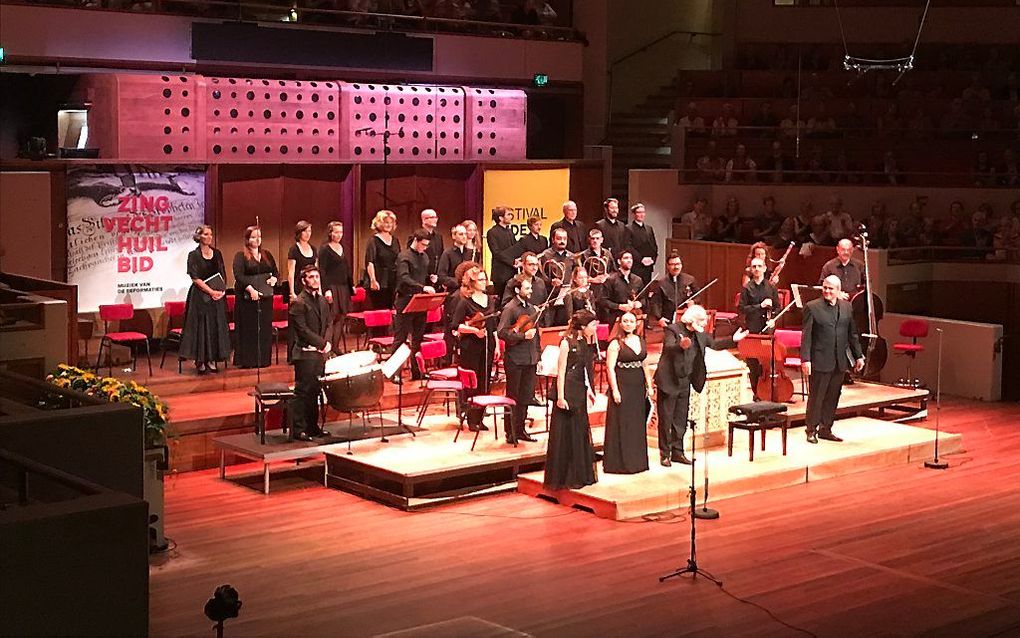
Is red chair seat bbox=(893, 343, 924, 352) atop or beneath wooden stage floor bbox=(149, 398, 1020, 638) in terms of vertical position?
atop

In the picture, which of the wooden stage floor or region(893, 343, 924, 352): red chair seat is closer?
the wooden stage floor

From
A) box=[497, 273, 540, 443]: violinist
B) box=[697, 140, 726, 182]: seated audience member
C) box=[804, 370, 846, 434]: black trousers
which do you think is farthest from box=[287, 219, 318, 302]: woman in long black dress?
box=[697, 140, 726, 182]: seated audience member

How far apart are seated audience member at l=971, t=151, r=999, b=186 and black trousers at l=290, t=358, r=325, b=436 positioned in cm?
1011

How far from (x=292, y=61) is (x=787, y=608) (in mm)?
9997

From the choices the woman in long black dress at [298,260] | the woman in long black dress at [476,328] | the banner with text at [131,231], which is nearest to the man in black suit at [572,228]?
the woman in long black dress at [298,260]

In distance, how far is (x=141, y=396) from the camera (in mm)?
10461

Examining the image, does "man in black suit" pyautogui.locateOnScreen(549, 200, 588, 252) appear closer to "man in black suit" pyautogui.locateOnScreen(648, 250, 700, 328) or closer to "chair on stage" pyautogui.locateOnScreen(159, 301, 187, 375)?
"man in black suit" pyautogui.locateOnScreen(648, 250, 700, 328)

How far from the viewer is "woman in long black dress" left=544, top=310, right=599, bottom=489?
38.2 ft

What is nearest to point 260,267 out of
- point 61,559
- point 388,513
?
point 388,513

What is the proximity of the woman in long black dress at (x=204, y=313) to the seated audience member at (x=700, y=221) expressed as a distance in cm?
756

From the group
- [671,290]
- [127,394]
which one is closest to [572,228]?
[671,290]

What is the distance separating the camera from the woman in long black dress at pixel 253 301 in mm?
14008

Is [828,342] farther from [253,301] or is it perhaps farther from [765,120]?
[765,120]

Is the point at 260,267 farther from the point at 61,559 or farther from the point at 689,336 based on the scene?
the point at 61,559
